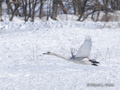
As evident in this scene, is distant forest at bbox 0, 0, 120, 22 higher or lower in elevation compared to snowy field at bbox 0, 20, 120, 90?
higher

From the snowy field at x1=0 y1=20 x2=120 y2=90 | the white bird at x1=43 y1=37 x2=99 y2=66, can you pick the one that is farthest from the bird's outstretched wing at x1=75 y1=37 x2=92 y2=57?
the snowy field at x1=0 y1=20 x2=120 y2=90

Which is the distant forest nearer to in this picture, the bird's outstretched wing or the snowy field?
the snowy field

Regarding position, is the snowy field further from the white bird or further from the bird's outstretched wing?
the bird's outstretched wing

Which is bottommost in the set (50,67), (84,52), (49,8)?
(50,67)

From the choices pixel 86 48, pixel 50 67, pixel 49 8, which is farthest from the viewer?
pixel 49 8

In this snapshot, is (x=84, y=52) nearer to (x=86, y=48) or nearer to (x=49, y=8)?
(x=86, y=48)

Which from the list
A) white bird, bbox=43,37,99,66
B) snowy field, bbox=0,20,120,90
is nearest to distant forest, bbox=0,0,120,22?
snowy field, bbox=0,20,120,90

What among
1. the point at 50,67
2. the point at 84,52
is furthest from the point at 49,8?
the point at 84,52

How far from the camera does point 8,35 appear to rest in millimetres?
7383

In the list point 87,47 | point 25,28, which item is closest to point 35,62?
point 87,47

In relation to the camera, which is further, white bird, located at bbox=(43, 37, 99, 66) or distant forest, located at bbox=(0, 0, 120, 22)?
distant forest, located at bbox=(0, 0, 120, 22)

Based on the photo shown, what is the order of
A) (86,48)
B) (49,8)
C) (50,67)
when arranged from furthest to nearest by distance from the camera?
(49,8) < (50,67) < (86,48)

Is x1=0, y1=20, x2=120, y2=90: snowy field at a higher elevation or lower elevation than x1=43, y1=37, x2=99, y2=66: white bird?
lower

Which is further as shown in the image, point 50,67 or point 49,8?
point 49,8
